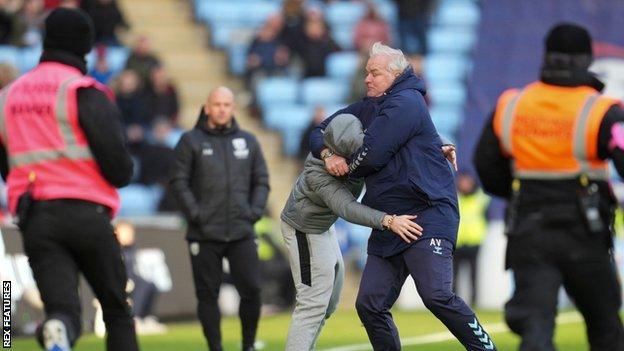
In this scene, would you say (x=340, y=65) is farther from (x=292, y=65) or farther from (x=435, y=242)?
(x=435, y=242)

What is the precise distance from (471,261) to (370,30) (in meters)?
5.08

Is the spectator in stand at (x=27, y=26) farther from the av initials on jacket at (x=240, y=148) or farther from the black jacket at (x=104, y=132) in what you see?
the black jacket at (x=104, y=132)

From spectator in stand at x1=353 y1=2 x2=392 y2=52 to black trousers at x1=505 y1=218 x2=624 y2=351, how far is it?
15590 millimetres

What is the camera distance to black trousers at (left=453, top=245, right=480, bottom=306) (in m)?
19.5

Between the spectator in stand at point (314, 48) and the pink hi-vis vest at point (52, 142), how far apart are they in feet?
47.9

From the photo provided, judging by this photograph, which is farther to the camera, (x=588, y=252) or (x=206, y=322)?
(x=206, y=322)

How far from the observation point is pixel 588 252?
300 inches

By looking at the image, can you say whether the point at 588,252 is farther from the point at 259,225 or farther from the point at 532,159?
the point at 259,225

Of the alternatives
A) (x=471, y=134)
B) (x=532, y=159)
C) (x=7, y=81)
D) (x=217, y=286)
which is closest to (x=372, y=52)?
(x=532, y=159)

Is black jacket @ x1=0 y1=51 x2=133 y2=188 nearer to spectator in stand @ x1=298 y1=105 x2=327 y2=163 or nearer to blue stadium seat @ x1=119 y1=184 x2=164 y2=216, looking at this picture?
blue stadium seat @ x1=119 y1=184 x2=164 y2=216

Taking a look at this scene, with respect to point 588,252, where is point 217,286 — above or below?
below

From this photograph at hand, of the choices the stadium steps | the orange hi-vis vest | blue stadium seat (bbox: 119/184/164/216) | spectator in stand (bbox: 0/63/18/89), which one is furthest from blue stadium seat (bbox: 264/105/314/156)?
the orange hi-vis vest

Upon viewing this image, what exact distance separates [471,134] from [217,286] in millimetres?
10318

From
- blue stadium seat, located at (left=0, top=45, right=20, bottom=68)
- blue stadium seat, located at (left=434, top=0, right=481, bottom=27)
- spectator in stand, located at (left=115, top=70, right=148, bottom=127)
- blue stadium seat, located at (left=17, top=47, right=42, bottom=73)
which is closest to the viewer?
spectator in stand, located at (left=115, top=70, right=148, bottom=127)
